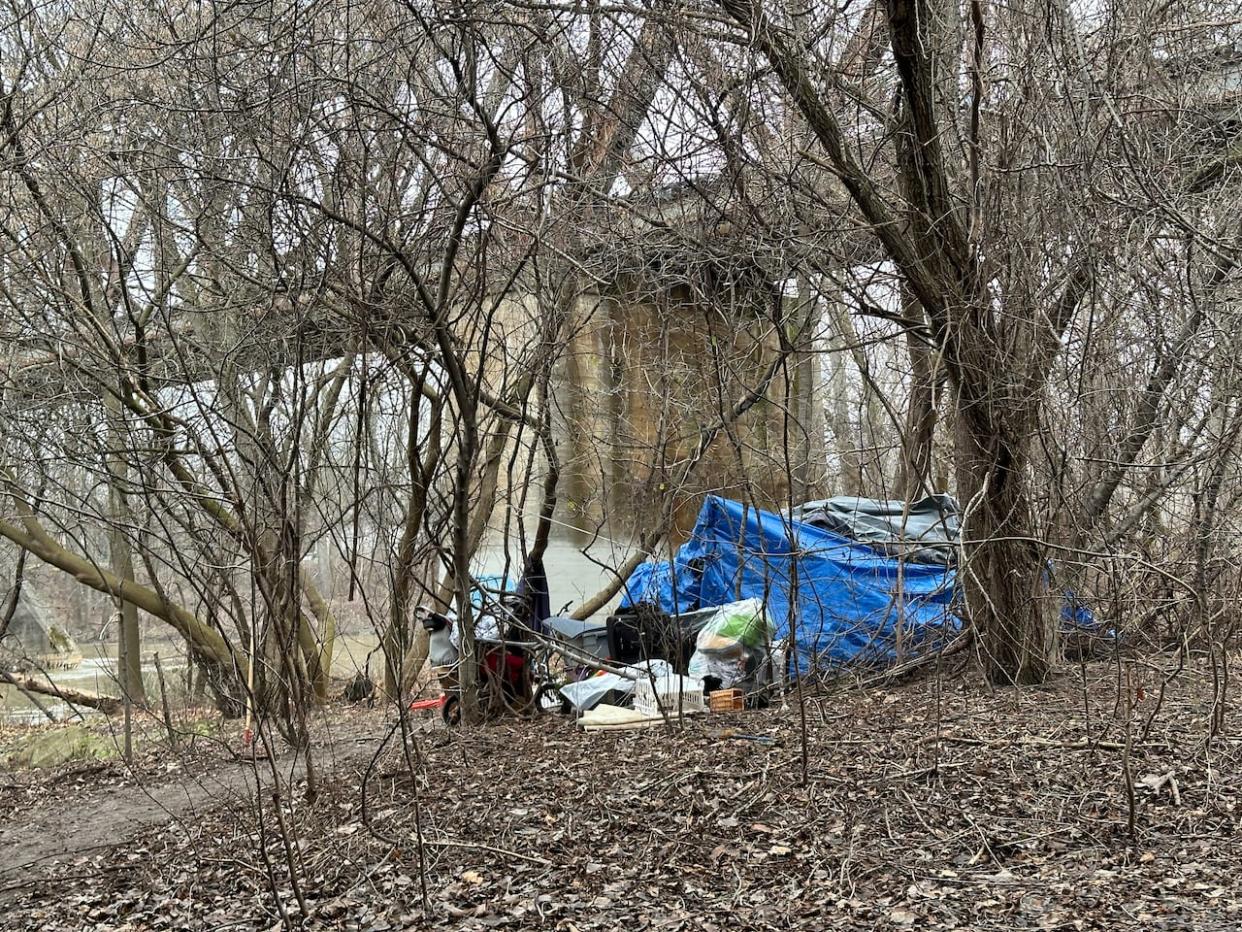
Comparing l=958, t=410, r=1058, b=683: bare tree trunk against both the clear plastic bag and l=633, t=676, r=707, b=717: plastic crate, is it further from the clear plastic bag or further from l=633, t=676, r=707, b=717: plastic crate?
l=633, t=676, r=707, b=717: plastic crate

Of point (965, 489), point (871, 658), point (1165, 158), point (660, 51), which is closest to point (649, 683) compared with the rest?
point (871, 658)

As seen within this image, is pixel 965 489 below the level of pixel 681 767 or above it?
above

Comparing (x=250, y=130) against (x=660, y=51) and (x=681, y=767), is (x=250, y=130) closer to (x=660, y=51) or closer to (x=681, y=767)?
(x=660, y=51)

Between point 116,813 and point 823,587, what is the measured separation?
210 inches

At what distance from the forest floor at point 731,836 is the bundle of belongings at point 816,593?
3.98 ft

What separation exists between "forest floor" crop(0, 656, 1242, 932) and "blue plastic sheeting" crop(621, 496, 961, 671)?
1.57 meters

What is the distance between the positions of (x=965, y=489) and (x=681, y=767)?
8.80ft

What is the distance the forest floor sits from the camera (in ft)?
13.3

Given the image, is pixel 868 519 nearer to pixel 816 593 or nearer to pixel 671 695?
pixel 816 593

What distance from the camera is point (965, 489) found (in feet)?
23.3

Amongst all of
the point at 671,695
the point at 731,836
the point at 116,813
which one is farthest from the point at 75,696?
the point at 731,836

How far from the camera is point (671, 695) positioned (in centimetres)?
752

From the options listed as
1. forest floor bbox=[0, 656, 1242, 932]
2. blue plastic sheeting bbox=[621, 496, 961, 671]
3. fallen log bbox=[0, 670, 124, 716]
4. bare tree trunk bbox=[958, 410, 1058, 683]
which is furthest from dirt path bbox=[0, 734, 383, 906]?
bare tree trunk bbox=[958, 410, 1058, 683]

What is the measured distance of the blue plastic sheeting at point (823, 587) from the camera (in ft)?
27.7
